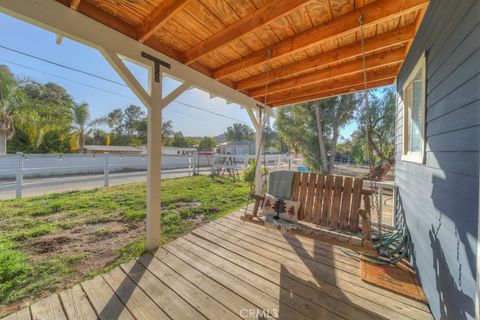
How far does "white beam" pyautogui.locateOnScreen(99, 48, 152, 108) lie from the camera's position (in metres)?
1.97

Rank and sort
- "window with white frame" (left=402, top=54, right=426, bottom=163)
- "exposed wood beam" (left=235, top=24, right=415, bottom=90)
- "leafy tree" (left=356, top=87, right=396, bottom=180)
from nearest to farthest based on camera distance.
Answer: "window with white frame" (left=402, top=54, right=426, bottom=163)
"exposed wood beam" (left=235, top=24, right=415, bottom=90)
"leafy tree" (left=356, top=87, right=396, bottom=180)

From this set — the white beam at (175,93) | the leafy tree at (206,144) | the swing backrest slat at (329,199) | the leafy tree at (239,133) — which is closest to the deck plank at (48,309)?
the white beam at (175,93)

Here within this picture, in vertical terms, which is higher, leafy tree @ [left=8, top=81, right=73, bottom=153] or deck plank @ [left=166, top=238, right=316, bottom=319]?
leafy tree @ [left=8, top=81, right=73, bottom=153]

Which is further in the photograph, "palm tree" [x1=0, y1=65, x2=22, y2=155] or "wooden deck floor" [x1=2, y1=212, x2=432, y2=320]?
"palm tree" [x1=0, y1=65, x2=22, y2=155]

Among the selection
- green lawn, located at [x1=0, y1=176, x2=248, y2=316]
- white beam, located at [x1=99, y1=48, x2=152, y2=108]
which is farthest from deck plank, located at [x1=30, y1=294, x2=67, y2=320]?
white beam, located at [x1=99, y1=48, x2=152, y2=108]

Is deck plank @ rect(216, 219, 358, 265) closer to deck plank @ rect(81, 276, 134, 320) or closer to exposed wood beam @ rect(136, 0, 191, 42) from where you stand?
deck plank @ rect(81, 276, 134, 320)

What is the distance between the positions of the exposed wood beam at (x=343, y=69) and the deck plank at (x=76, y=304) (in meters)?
3.82

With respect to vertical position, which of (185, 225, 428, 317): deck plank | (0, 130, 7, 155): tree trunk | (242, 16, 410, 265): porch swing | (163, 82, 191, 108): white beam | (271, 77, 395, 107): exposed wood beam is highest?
(271, 77, 395, 107): exposed wood beam

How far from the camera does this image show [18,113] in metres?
9.05

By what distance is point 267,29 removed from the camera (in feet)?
7.04

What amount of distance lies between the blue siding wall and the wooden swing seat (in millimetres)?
540

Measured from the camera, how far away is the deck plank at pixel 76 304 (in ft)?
4.86

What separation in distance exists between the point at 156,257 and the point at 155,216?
1.60 ft

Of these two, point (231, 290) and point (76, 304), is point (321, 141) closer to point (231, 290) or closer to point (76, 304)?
point (231, 290)
